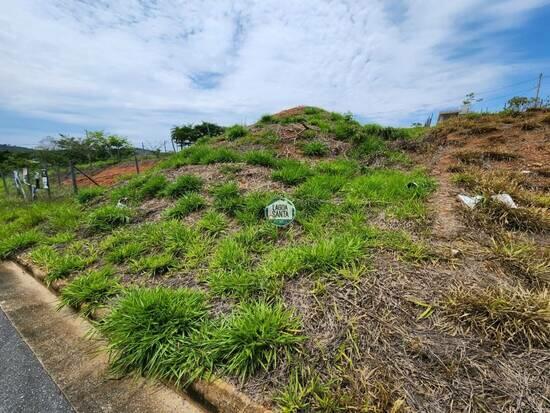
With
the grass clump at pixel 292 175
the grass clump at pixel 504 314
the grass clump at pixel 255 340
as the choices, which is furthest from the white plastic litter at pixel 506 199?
the grass clump at pixel 255 340

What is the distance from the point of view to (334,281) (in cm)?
188

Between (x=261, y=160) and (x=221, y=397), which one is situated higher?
(x=261, y=160)

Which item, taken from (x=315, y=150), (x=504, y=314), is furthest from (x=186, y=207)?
(x=504, y=314)

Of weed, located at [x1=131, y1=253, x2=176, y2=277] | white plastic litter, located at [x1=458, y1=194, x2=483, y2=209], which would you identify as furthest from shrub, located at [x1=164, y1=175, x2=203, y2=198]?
white plastic litter, located at [x1=458, y1=194, x2=483, y2=209]

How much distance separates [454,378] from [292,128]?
598cm

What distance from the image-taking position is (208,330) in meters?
1.62

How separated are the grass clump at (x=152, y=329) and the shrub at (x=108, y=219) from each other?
1876mm

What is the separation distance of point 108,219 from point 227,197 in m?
1.57

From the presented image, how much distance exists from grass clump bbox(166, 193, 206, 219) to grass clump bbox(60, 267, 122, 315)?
1136mm

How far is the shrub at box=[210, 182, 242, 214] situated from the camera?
126 inches

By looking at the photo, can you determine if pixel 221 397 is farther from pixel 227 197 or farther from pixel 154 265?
pixel 227 197

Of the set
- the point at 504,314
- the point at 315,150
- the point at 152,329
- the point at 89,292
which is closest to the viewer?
the point at 504,314

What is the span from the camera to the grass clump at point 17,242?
3287mm

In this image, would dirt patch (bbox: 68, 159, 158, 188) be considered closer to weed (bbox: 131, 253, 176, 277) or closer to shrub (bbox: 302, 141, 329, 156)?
shrub (bbox: 302, 141, 329, 156)
